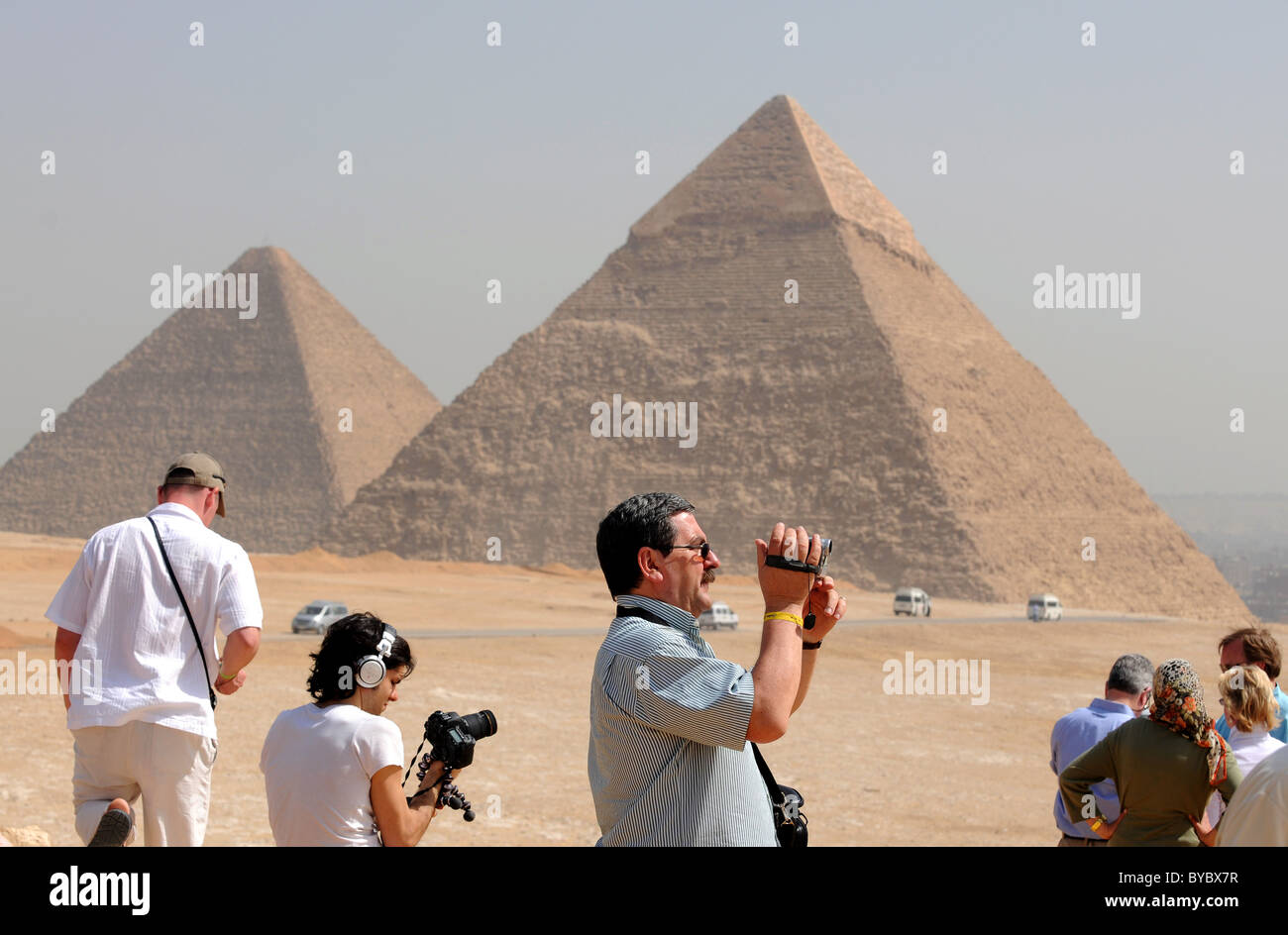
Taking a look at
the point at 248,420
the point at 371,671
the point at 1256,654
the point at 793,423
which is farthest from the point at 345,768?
the point at 248,420

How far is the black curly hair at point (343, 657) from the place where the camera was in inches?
166

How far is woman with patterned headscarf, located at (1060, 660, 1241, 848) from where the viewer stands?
480cm

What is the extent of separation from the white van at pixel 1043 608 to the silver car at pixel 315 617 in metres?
25.0

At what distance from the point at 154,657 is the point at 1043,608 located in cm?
4743

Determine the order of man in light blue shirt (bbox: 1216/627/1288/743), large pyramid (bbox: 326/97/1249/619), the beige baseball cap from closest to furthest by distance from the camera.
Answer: the beige baseball cap < man in light blue shirt (bbox: 1216/627/1288/743) < large pyramid (bbox: 326/97/1249/619)

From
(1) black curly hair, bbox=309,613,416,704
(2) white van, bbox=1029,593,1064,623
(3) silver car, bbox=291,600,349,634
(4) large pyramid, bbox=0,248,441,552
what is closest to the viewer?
(1) black curly hair, bbox=309,613,416,704

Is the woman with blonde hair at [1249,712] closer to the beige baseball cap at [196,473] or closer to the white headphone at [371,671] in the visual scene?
the white headphone at [371,671]

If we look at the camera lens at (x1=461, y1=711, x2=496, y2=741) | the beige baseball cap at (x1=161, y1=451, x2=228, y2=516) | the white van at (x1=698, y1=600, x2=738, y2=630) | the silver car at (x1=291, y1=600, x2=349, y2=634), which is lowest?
Answer: the white van at (x1=698, y1=600, x2=738, y2=630)

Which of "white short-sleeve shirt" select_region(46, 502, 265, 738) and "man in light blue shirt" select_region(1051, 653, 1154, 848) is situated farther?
"man in light blue shirt" select_region(1051, 653, 1154, 848)

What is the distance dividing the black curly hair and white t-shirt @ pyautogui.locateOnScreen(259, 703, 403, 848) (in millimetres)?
77

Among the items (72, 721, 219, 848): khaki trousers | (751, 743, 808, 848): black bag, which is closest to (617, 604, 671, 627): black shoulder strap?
(751, 743, 808, 848): black bag

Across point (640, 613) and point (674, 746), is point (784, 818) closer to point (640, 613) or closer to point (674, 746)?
point (674, 746)

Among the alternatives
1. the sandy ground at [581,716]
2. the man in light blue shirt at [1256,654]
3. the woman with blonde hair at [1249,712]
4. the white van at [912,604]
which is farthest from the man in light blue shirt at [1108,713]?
the white van at [912,604]

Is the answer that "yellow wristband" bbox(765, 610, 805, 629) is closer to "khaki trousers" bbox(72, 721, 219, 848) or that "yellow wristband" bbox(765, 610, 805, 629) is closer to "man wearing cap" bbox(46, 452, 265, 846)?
"man wearing cap" bbox(46, 452, 265, 846)
